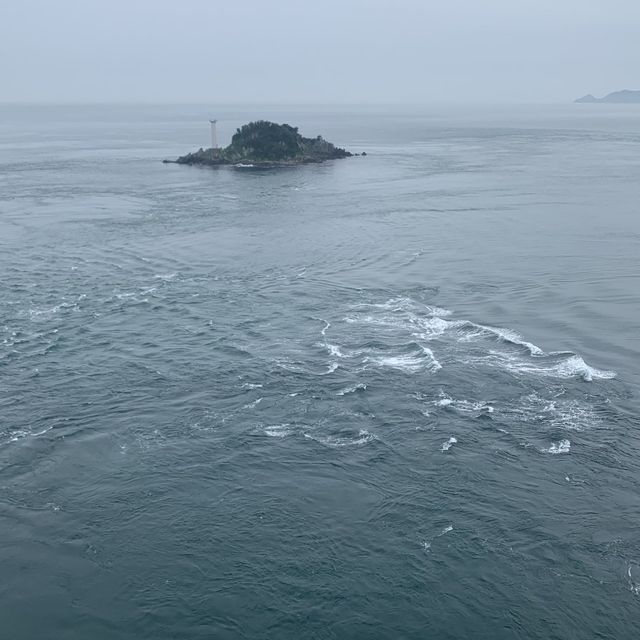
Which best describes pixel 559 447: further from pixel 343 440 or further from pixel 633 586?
pixel 343 440

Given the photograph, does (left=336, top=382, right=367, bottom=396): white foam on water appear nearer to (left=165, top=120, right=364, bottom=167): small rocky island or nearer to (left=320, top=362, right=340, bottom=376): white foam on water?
(left=320, top=362, right=340, bottom=376): white foam on water

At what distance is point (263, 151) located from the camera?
164m

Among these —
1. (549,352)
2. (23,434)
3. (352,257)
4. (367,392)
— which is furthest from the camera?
(352,257)

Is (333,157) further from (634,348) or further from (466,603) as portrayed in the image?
(466,603)

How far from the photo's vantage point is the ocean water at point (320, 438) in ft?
98.3

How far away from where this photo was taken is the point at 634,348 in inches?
2084

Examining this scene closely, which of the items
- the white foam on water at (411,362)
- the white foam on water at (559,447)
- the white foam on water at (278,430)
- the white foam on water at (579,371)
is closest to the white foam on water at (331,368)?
the white foam on water at (411,362)

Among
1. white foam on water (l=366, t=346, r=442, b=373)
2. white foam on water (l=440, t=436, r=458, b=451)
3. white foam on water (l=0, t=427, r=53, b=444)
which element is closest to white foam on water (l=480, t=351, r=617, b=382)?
white foam on water (l=366, t=346, r=442, b=373)

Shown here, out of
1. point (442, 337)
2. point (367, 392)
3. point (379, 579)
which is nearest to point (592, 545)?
point (379, 579)

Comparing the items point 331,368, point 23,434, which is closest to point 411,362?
point 331,368

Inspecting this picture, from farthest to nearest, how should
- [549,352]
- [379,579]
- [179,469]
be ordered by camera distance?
1. [549,352]
2. [179,469]
3. [379,579]

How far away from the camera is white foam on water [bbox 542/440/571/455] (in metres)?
39.2

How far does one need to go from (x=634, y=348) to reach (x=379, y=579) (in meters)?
31.4

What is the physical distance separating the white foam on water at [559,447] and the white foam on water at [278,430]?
14135 millimetres
